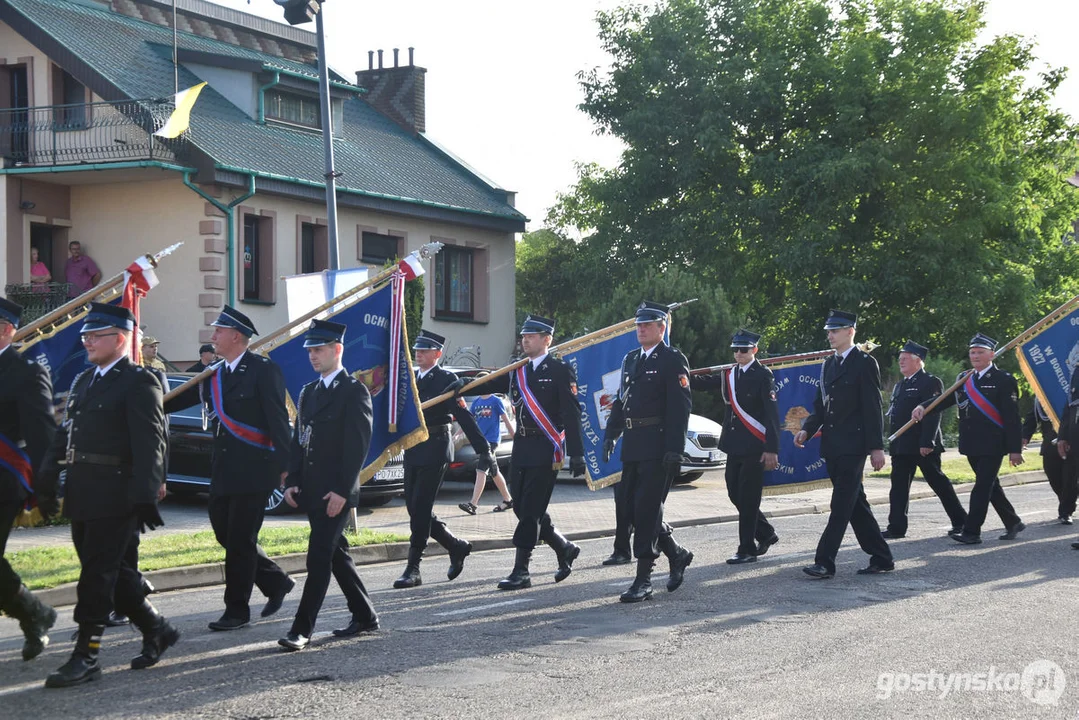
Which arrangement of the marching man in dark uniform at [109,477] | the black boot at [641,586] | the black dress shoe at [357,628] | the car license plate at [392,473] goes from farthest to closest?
the car license plate at [392,473], the black boot at [641,586], the black dress shoe at [357,628], the marching man in dark uniform at [109,477]

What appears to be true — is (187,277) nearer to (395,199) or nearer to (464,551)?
(395,199)

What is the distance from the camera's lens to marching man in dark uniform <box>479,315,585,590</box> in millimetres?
10445

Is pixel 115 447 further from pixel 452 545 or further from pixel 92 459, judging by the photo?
pixel 452 545

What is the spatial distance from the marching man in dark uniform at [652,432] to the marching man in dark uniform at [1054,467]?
6219 mm

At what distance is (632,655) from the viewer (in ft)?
25.0

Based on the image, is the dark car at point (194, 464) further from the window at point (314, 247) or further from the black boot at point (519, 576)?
the window at point (314, 247)

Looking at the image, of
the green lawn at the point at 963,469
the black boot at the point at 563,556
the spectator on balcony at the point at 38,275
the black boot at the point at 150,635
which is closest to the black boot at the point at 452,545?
the black boot at the point at 563,556

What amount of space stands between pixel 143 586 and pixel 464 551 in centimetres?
374

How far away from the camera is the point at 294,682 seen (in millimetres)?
6895

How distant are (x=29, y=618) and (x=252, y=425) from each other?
1.64 m

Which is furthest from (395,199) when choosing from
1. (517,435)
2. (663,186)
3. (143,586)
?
(143,586)

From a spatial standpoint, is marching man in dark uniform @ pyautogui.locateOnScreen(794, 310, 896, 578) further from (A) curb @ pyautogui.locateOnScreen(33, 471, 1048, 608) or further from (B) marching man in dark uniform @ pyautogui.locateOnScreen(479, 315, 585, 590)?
(A) curb @ pyautogui.locateOnScreen(33, 471, 1048, 608)

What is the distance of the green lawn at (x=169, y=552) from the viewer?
410 inches

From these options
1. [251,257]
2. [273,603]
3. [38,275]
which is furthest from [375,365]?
Result: [251,257]
